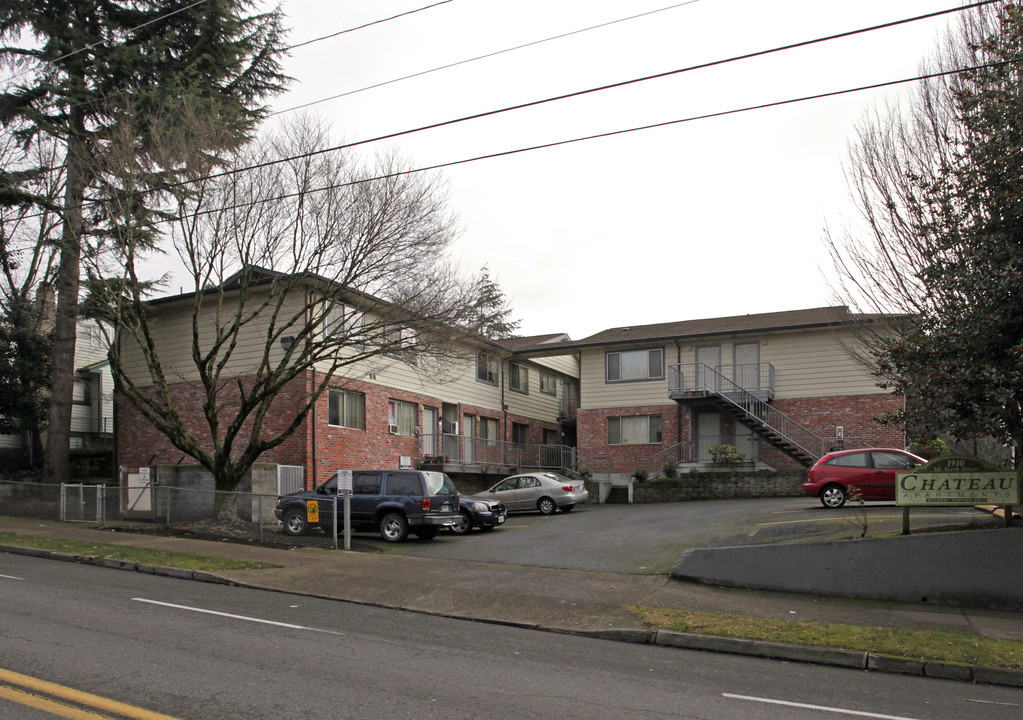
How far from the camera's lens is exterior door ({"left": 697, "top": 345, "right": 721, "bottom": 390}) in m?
31.5

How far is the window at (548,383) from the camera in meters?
41.1

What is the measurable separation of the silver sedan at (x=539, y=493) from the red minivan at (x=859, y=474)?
23.9 ft

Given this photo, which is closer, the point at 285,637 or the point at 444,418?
the point at 285,637

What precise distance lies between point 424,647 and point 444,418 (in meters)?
23.6

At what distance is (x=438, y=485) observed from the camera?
1911cm

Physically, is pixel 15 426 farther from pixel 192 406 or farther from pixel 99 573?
pixel 99 573

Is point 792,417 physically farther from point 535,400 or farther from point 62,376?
point 62,376

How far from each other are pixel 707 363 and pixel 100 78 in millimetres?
22778

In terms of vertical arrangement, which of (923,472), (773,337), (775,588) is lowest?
(775,588)

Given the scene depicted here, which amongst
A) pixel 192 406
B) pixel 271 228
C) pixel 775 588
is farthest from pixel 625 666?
pixel 192 406

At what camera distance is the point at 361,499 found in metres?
19.1

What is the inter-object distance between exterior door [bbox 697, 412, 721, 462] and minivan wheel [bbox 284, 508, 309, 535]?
58.4 feet

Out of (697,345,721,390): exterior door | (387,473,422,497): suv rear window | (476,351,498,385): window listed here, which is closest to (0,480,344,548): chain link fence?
(387,473,422,497): suv rear window

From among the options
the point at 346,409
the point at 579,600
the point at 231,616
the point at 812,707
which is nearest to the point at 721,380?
the point at 346,409
